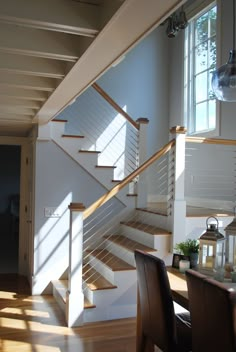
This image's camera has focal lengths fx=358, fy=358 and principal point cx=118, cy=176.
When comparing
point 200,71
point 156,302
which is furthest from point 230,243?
point 200,71

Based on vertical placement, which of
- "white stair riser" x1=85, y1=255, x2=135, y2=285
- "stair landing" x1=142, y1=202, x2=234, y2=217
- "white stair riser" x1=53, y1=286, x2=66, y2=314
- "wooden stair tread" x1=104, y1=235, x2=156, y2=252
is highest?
"stair landing" x1=142, y1=202, x2=234, y2=217

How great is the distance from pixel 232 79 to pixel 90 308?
8.51ft

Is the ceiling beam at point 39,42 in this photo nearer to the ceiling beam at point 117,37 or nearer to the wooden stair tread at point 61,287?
the ceiling beam at point 117,37

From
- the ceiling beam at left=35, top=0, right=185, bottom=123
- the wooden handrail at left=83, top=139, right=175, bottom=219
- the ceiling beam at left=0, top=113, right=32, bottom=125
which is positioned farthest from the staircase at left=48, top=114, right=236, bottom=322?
the ceiling beam at left=35, top=0, right=185, bottom=123

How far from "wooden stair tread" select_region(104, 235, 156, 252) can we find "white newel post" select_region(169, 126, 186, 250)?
34 centimetres

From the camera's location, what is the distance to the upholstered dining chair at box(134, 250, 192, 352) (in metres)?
2.21

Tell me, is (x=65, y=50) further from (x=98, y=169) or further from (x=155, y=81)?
(x=155, y=81)

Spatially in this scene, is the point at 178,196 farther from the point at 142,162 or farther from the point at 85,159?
the point at 85,159

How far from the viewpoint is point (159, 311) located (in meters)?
2.27

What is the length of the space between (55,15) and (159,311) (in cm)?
185

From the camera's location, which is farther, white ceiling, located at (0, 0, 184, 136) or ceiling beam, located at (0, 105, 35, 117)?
ceiling beam, located at (0, 105, 35, 117)

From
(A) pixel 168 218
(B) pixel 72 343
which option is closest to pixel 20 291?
(B) pixel 72 343

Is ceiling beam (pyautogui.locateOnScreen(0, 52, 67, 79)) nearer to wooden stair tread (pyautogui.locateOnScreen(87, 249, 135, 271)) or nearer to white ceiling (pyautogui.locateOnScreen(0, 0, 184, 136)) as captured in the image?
white ceiling (pyautogui.locateOnScreen(0, 0, 184, 136))

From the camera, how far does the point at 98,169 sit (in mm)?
4973
